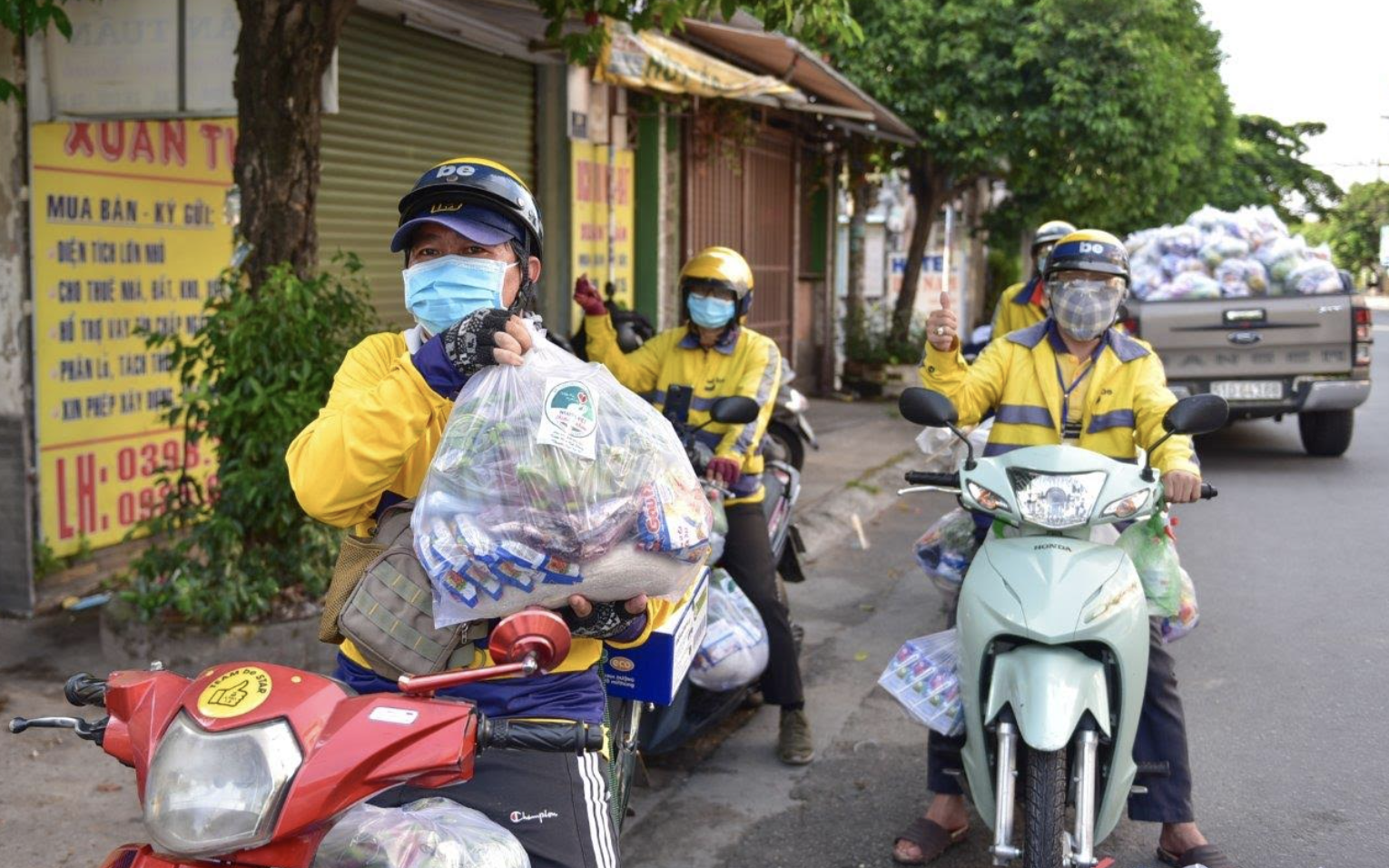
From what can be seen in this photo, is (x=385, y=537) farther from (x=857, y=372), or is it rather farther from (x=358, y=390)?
(x=857, y=372)

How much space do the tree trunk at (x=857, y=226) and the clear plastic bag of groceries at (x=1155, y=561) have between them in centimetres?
1244

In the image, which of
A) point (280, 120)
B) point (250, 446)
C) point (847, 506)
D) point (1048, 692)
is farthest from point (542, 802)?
point (847, 506)

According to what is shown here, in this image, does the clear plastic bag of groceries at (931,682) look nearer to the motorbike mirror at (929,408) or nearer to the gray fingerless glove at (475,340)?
the motorbike mirror at (929,408)

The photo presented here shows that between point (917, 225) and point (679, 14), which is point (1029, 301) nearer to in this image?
point (679, 14)

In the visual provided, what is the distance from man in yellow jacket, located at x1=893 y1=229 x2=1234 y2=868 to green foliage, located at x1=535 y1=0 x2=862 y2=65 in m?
1.59

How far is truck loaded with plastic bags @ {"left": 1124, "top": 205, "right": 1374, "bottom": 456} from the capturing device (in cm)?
1088

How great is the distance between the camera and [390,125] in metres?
8.41

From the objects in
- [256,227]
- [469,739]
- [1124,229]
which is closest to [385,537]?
[469,739]

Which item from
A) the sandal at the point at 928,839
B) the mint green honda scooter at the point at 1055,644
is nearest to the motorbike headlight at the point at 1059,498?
the mint green honda scooter at the point at 1055,644

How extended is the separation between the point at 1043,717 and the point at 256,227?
3.48 m

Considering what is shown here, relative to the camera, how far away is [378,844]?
184 centimetres

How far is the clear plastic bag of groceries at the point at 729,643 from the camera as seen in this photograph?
173 inches

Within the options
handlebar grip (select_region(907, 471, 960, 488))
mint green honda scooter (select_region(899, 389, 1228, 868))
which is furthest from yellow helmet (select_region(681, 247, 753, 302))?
mint green honda scooter (select_region(899, 389, 1228, 868))

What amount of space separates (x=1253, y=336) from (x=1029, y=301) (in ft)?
15.6
